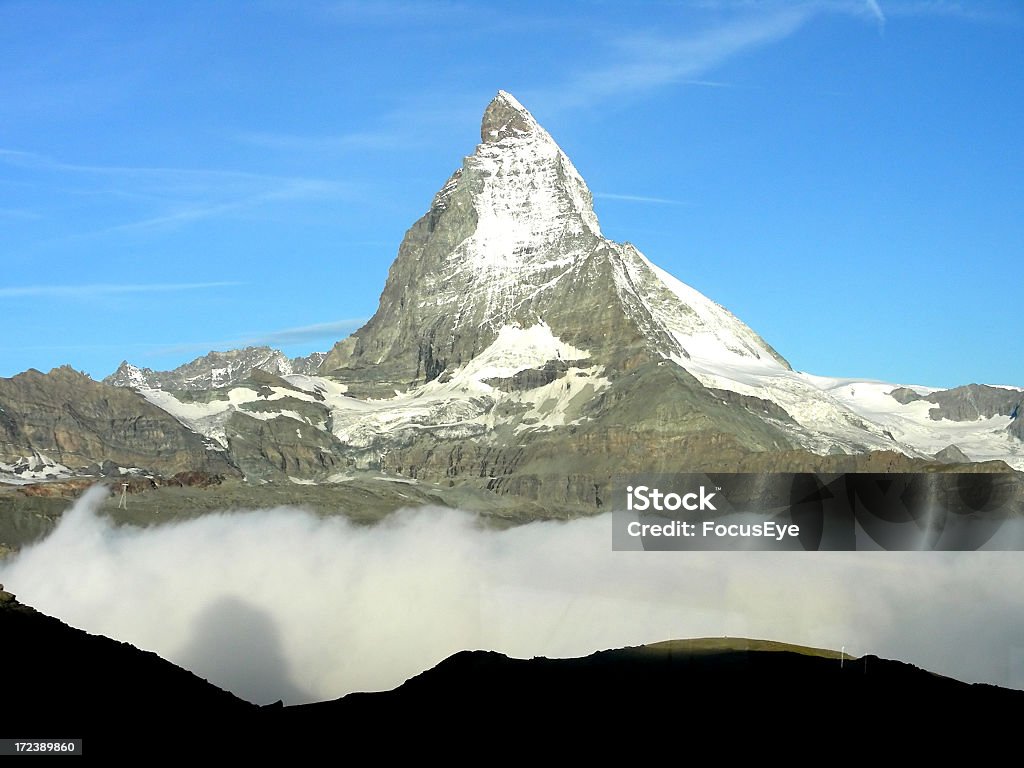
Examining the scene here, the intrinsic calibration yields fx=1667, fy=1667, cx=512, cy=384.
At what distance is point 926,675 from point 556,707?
31.5m

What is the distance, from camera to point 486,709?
12781 cm

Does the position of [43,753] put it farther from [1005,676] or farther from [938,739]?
[1005,676]

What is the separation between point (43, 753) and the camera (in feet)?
338

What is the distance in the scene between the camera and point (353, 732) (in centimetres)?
12100

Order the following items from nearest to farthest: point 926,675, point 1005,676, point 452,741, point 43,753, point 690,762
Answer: point 43,753 → point 690,762 → point 452,741 → point 926,675 → point 1005,676

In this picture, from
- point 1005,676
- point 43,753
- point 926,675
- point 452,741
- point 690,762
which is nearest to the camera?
point 43,753

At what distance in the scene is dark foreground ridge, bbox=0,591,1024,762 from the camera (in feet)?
370

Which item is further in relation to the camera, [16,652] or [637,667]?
[637,667]

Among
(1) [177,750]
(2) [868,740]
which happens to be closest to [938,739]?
(2) [868,740]

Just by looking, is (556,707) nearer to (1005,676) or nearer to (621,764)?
(621,764)

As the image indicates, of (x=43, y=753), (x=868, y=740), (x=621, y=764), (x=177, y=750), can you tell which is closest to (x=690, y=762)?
(x=621, y=764)

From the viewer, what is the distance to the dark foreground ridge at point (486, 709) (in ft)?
370

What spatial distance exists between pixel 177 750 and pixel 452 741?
20.2 meters

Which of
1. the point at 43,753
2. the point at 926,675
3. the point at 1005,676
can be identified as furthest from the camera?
the point at 1005,676
